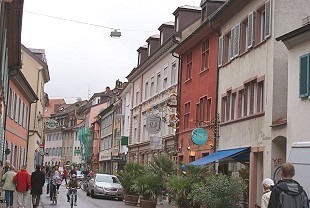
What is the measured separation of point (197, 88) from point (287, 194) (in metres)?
24.5

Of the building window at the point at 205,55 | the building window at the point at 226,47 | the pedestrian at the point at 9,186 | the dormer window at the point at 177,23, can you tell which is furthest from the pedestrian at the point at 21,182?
the dormer window at the point at 177,23

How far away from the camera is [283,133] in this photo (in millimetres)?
20234

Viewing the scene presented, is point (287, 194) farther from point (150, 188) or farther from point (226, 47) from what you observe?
point (226, 47)

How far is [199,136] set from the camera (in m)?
27.1

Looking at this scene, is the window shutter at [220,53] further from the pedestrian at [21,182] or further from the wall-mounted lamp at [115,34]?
the pedestrian at [21,182]

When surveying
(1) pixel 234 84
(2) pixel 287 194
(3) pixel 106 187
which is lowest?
(3) pixel 106 187

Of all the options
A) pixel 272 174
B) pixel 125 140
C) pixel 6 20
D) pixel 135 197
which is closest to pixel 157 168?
pixel 135 197

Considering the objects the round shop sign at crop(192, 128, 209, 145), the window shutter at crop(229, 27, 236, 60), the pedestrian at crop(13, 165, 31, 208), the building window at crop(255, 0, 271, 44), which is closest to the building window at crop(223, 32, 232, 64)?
the window shutter at crop(229, 27, 236, 60)

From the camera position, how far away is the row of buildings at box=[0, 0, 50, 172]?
21969 millimetres

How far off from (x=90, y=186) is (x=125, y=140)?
17.1m

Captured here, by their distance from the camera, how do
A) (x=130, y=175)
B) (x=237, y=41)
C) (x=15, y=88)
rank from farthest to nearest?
(x=15, y=88)
(x=130, y=175)
(x=237, y=41)

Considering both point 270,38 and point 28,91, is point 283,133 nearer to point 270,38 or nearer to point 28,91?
point 270,38

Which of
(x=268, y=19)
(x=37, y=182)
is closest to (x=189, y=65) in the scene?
(x=268, y=19)

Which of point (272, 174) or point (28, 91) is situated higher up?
point (28, 91)
